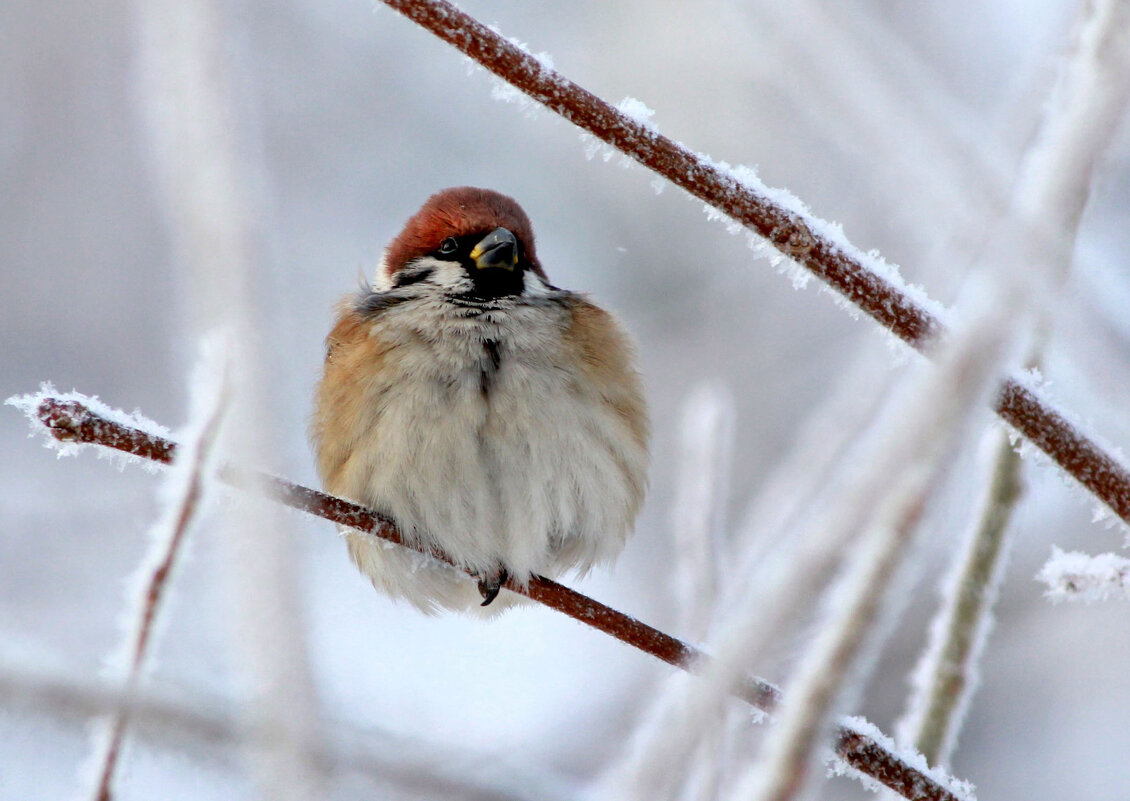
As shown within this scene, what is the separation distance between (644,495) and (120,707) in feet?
7.40

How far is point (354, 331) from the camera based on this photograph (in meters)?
3.02

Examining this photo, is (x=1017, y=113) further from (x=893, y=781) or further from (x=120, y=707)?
(x=120, y=707)

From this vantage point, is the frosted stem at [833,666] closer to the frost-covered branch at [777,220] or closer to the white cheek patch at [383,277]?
the frost-covered branch at [777,220]

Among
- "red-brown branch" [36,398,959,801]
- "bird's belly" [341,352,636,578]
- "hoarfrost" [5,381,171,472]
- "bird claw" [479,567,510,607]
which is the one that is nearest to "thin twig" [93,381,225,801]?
"red-brown branch" [36,398,959,801]

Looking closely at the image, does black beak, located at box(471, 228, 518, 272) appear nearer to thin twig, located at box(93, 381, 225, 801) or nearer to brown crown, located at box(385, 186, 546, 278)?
brown crown, located at box(385, 186, 546, 278)

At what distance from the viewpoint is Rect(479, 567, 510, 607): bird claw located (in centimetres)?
284

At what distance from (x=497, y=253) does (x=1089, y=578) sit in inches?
76.2

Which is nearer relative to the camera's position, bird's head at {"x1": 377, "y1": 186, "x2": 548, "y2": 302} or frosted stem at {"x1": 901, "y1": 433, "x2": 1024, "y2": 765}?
frosted stem at {"x1": 901, "y1": 433, "x2": 1024, "y2": 765}

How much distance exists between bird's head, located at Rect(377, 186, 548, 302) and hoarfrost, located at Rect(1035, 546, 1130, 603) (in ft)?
5.92

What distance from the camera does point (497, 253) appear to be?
10.1ft

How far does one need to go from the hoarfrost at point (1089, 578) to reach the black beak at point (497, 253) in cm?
186

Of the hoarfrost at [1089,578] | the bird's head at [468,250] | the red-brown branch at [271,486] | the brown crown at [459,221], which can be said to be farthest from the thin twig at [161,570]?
the brown crown at [459,221]

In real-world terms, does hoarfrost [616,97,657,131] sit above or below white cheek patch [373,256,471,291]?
below

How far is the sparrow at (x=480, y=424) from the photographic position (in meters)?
2.75
